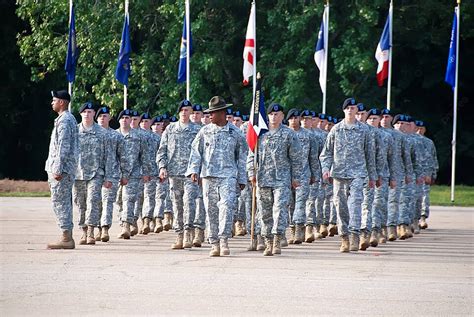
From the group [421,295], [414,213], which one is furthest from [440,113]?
[421,295]

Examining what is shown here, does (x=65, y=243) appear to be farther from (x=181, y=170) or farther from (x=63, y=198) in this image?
(x=181, y=170)

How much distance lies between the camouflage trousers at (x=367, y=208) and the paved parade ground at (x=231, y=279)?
403 millimetres

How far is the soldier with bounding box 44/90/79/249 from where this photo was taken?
18.5 metres

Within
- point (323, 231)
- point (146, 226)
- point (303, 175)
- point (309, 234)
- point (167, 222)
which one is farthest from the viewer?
point (167, 222)

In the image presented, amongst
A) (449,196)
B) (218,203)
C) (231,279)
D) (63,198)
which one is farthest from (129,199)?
(449,196)

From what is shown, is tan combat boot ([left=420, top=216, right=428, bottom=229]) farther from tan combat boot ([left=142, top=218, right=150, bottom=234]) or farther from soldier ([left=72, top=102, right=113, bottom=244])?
soldier ([left=72, top=102, right=113, bottom=244])

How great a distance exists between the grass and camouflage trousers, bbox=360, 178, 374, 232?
1666 cm

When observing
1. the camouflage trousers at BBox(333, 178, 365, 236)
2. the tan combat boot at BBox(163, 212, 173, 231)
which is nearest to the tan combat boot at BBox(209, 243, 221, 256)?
the camouflage trousers at BBox(333, 178, 365, 236)

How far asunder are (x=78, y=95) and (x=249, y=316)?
33275mm

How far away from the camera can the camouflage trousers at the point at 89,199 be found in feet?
66.0

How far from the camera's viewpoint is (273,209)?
1873 cm

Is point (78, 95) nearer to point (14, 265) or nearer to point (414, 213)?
point (414, 213)

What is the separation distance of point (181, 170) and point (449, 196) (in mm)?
21153

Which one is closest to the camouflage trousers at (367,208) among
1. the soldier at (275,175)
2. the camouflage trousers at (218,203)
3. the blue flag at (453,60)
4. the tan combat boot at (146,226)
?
the soldier at (275,175)
